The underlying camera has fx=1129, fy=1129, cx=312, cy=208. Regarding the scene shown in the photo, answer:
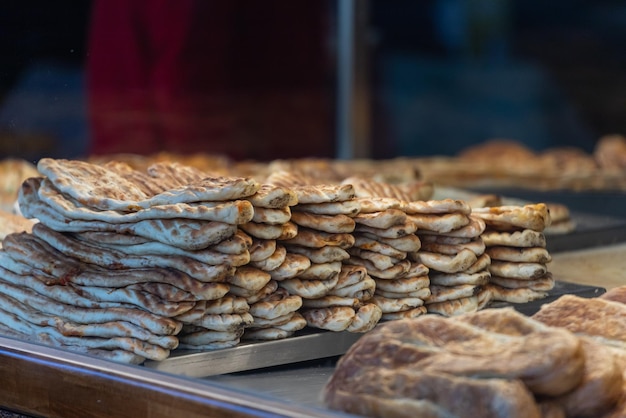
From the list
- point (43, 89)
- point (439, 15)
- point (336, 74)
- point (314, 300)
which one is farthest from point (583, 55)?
point (314, 300)

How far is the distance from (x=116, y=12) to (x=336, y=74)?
215 cm

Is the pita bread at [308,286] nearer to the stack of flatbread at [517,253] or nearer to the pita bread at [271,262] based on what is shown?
the pita bread at [271,262]

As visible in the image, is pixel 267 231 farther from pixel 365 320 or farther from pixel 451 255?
pixel 451 255

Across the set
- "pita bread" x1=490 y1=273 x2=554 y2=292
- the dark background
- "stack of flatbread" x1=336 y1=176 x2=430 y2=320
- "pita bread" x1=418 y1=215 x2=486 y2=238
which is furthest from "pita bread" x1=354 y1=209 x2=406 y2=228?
the dark background

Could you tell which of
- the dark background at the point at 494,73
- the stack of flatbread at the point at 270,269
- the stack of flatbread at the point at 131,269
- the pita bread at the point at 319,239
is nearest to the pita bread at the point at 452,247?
the pita bread at the point at 319,239

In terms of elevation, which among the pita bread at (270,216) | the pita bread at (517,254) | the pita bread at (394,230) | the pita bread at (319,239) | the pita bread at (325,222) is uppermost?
the pita bread at (270,216)

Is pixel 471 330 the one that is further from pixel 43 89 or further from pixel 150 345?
pixel 43 89

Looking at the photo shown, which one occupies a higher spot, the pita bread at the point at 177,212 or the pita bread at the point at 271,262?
the pita bread at the point at 177,212

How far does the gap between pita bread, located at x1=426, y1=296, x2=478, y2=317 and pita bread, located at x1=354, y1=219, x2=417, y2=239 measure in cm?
16

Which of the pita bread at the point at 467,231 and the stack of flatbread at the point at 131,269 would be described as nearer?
the stack of flatbread at the point at 131,269

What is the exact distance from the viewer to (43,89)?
3.07m

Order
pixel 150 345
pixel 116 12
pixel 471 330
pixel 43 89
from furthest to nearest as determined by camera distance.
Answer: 1. pixel 116 12
2. pixel 43 89
3. pixel 150 345
4. pixel 471 330

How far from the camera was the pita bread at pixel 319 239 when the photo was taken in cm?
220

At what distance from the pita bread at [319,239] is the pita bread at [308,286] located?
7 centimetres
